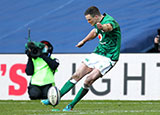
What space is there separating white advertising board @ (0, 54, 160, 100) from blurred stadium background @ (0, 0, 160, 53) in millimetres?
1427

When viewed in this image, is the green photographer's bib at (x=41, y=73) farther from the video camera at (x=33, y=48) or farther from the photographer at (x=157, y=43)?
the photographer at (x=157, y=43)

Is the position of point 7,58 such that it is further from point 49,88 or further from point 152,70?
point 49,88

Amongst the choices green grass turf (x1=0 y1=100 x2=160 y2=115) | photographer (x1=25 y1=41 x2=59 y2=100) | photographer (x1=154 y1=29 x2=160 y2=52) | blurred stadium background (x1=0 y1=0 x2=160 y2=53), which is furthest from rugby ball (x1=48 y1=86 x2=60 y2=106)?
photographer (x1=154 y1=29 x2=160 y2=52)

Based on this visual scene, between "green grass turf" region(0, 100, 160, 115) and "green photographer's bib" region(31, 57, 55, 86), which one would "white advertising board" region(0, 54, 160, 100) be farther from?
"green photographer's bib" region(31, 57, 55, 86)

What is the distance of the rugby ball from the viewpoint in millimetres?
7273

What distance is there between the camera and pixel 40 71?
7.84m

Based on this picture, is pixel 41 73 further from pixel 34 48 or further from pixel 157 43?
pixel 157 43

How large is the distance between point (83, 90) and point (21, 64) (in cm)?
397

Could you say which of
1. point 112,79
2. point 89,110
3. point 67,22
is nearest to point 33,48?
point 89,110

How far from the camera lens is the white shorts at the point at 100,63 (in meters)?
7.71

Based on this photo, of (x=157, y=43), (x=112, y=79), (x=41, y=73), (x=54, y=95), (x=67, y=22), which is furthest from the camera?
(x=67, y=22)

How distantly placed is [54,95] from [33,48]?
0.86 m

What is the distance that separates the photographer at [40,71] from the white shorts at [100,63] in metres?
0.51

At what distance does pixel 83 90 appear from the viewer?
7.73 metres
